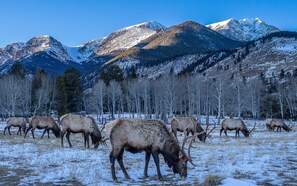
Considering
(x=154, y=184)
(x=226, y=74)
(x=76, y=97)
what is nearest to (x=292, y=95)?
(x=226, y=74)

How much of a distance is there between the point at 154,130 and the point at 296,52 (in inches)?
7416

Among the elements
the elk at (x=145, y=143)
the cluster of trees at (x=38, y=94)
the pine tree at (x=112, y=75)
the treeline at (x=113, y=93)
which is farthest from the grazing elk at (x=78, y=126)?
the pine tree at (x=112, y=75)

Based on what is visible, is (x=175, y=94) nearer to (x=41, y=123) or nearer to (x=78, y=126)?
(x=41, y=123)

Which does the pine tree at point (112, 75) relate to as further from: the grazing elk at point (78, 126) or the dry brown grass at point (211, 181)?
the dry brown grass at point (211, 181)

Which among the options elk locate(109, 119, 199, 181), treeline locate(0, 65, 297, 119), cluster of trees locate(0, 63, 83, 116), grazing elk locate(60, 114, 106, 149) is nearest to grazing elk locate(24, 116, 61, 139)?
grazing elk locate(60, 114, 106, 149)

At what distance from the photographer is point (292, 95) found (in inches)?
3285

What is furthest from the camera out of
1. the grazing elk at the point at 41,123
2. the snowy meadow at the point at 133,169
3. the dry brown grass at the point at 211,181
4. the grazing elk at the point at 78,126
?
the grazing elk at the point at 41,123

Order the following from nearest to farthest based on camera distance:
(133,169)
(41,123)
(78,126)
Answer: (133,169) < (78,126) < (41,123)

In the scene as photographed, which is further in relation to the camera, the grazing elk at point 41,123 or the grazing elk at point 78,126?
the grazing elk at point 41,123

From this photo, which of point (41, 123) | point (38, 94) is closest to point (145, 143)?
point (41, 123)

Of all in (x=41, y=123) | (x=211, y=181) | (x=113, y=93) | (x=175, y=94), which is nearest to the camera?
(x=211, y=181)

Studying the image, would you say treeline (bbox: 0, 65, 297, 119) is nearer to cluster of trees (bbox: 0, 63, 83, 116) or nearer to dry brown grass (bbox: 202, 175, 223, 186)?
cluster of trees (bbox: 0, 63, 83, 116)

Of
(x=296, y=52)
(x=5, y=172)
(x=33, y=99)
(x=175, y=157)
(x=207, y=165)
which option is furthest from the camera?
(x=296, y=52)

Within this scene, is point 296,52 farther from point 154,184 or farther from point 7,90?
point 154,184
